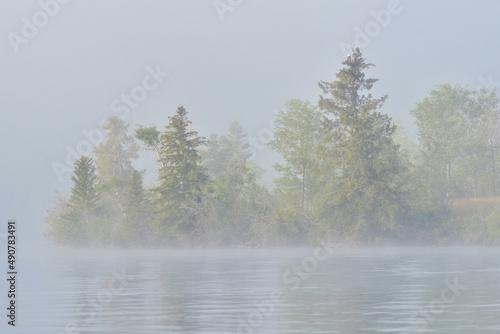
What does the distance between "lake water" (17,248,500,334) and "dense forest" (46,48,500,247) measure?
3395 cm

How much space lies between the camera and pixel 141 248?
272 feet

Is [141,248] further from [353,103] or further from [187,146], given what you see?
[353,103]

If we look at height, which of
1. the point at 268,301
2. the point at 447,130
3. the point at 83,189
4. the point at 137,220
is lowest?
the point at 268,301

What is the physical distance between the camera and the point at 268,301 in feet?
81.5

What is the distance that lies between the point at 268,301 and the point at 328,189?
51.3 metres

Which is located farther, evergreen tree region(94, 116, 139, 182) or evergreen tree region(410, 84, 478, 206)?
evergreen tree region(94, 116, 139, 182)

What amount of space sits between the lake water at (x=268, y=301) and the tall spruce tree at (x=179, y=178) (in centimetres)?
3874

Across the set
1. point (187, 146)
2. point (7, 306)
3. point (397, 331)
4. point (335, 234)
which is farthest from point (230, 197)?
point (397, 331)

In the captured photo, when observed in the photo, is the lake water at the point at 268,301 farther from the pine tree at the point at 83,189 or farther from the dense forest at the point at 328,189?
the pine tree at the point at 83,189

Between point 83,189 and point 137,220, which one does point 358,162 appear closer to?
point 137,220

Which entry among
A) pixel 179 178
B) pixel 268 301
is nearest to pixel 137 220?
pixel 179 178

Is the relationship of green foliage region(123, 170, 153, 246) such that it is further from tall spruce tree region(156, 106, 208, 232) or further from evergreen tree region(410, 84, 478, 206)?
evergreen tree region(410, 84, 478, 206)

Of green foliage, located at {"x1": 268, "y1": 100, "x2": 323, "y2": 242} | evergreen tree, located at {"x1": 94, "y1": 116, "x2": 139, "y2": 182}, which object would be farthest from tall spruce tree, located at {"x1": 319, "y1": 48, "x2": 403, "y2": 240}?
evergreen tree, located at {"x1": 94, "y1": 116, "x2": 139, "y2": 182}

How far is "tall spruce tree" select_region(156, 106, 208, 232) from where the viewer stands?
261 ft
